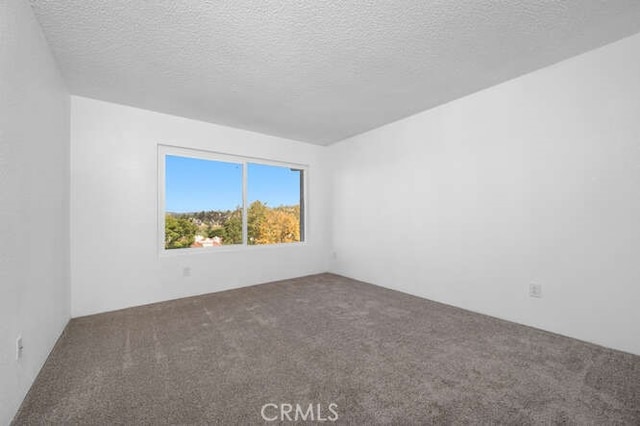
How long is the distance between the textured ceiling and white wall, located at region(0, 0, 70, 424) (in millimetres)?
339

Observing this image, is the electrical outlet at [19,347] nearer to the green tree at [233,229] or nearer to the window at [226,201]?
the window at [226,201]

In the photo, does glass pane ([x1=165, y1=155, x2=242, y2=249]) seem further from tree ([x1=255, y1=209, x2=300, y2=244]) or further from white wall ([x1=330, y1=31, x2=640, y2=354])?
white wall ([x1=330, y1=31, x2=640, y2=354])

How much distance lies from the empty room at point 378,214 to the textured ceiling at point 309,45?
19mm

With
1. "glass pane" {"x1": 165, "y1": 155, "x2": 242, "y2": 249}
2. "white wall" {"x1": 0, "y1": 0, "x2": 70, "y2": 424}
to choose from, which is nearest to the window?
"glass pane" {"x1": 165, "y1": 155, "x2": 242, "y2": 249}

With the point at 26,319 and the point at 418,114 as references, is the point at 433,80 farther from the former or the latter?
the point at 26,319

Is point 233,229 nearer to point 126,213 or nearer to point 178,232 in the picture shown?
point 178,232

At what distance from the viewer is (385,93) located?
2.89 metres

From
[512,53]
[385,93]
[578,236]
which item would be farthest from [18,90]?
[578,236]

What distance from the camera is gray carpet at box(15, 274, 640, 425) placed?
4.63ft

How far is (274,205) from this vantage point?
14.6ft

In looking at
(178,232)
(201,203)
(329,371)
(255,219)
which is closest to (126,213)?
(178,232)

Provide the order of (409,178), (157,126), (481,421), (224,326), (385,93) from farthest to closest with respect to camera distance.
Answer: (409,178) → (157,126) → (385,93) → (224,326) → (481,421)

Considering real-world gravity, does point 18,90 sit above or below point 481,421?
above

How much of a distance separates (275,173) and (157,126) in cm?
180
